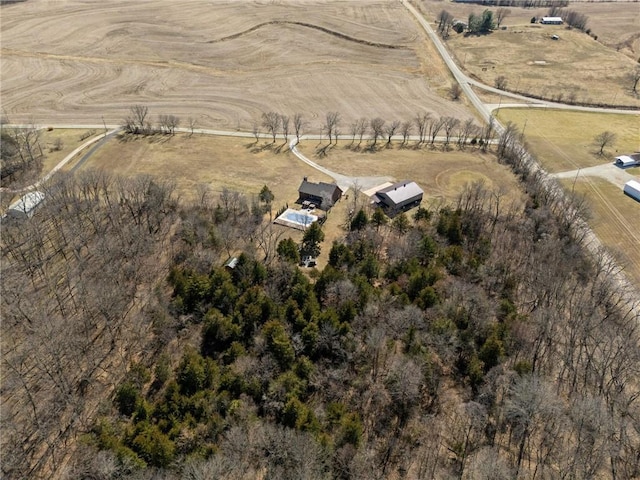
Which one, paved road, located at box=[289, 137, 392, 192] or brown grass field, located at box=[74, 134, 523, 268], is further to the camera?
paved road, located at box=[289, 137, 392, 192]

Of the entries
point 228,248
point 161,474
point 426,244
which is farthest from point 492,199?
point 161,474

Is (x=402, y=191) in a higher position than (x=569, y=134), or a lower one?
higher

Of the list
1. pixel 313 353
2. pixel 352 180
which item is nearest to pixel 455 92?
pixel 352 180

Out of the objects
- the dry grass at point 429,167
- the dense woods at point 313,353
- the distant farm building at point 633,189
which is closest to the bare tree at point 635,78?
the distant farm building at point 633,189

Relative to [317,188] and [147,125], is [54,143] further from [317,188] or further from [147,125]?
[317,188]

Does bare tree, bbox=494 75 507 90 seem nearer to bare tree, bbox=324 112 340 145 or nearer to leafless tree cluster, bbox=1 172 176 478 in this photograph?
bare tree, bbox=324 112 340 145

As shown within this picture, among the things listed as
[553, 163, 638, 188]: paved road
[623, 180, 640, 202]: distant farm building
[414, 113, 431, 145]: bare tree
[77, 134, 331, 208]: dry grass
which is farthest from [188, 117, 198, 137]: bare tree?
[623, 180, 640, 202]: distant farm building
